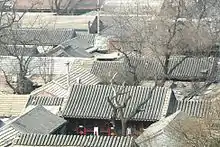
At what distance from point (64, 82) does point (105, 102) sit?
385cm

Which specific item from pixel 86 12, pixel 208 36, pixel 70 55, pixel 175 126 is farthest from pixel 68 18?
pixel 175 126

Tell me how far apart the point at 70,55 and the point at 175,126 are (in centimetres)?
1496

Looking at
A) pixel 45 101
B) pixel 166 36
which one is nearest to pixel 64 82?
pixel 45 101

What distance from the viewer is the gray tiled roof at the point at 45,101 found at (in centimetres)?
2215

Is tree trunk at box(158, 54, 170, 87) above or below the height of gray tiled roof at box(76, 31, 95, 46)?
above

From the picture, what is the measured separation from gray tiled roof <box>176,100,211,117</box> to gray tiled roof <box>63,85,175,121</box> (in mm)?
421

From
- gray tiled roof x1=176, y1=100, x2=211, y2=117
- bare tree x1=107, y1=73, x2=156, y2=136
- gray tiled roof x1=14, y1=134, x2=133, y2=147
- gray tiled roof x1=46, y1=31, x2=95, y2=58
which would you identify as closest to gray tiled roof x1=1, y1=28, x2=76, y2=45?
gray tiled roof x1=46, y1=31, x2=95, y2=58

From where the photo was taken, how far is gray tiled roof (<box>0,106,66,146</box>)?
18.4m

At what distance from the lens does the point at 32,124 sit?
19297mm

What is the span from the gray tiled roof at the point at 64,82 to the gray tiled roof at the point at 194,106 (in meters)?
4.03

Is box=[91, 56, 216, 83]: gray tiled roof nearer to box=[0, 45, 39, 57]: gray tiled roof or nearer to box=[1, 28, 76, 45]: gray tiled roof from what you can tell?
box=[0, 45, 39, 57]: gray tiled roof

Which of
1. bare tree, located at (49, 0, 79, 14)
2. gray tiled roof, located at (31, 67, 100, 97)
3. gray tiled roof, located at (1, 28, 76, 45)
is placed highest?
gray tiled roof, located at (31, 67, 100, 97)

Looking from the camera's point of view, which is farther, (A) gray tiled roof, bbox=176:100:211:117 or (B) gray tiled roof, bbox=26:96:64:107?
(B) gray tiled roof, bbox=26:96:64:107

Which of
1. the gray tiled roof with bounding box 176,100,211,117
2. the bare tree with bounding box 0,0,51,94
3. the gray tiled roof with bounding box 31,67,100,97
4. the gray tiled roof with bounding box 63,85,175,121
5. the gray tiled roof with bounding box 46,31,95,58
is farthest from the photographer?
the gray tiled roof with bounding box 46,31,95,58
